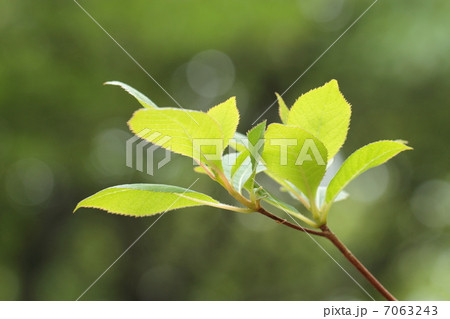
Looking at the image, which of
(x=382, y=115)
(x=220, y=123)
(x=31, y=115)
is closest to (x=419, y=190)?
(x=382, y=115)

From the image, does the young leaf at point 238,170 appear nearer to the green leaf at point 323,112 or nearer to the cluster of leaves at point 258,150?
the cluster of leaves at point 258,150

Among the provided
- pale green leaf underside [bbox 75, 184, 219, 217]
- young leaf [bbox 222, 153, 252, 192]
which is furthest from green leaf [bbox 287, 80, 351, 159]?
pale green leaf underside [bbox 75, 184, 219, 217]

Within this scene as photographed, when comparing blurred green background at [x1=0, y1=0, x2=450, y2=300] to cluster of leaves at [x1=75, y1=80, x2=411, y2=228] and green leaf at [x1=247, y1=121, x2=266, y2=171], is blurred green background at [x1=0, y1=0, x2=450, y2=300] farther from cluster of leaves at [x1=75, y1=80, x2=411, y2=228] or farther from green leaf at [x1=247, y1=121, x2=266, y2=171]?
green leaf at [x1=247, y1=121, x2=266, y2=171]

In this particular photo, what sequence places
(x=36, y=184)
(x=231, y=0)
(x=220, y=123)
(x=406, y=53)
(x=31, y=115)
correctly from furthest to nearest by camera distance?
(x=36, y=184), (x=31, y=115), (x=231, y=0), (x=406, y=53), (x=220, y=123)

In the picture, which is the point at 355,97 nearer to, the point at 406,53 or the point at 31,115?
the point at 406,53

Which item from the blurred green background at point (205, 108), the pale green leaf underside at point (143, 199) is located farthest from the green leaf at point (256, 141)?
the blurred green background at point (205, 108)

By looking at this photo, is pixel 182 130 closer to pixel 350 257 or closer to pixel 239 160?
pixel 239 160

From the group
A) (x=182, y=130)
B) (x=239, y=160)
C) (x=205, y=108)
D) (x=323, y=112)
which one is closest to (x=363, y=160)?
(x=323, y=112)

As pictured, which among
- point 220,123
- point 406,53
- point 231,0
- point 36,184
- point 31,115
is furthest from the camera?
point 36,184
